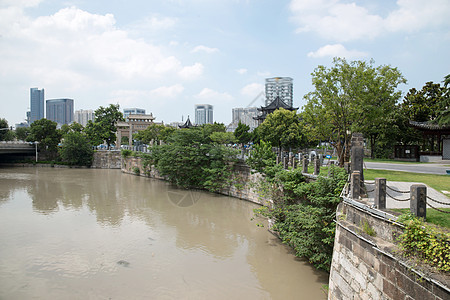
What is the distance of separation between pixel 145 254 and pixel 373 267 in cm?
858

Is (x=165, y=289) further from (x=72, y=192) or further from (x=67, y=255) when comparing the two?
(x=72, y=192)

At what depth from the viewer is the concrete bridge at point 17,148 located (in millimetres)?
41594

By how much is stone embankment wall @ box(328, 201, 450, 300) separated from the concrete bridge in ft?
157

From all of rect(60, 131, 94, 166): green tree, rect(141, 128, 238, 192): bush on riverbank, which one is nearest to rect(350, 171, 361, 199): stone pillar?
rect(141, 128, 238, 192): bush on riverbank

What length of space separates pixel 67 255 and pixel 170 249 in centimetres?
401

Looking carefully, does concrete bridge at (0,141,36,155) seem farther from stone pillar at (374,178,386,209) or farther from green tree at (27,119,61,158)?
stone pillar at (374,178,386,209)

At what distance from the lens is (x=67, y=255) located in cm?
1139

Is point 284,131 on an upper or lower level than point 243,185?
upper

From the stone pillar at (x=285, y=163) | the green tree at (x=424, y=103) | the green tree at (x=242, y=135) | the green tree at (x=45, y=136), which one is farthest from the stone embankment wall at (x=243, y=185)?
the green tree at (x=45, y=136)

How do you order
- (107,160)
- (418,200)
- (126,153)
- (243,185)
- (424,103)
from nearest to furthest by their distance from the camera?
(418,200), (243,185), (424,103), (126,153), (107,160)

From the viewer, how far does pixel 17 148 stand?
43438mm

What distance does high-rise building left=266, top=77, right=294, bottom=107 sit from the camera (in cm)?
15838

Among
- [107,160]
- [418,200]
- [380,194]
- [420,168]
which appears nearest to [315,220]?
[380,194]

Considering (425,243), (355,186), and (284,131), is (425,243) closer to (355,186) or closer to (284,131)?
(355,186)
